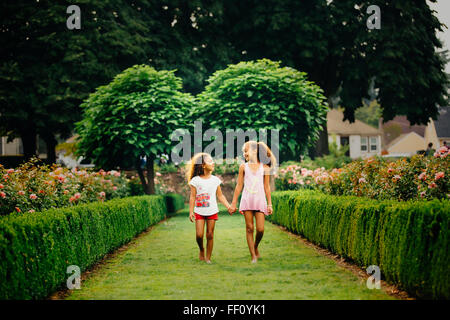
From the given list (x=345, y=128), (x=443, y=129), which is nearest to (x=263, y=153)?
(x=345, y=128)

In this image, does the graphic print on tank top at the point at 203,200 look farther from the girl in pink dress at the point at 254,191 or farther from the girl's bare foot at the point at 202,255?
the girl's bare foot at the point at 202,255

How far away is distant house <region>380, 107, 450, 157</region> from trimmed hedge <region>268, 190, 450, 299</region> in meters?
47.2

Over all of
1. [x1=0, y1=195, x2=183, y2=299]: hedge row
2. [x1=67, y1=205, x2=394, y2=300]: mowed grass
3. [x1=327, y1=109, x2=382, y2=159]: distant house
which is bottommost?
[x1=67, y1=205, x2=394, y2=300]: mowed grass

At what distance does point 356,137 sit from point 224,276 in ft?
197

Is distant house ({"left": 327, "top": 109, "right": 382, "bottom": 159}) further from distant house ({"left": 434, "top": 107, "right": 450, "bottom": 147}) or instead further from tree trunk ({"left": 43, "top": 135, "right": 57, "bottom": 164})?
tree trunk ({"left": 43, "top": 135, "right": 57, "bottom": 164})

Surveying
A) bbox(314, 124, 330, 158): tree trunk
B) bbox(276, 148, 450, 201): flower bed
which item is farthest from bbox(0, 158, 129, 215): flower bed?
bbox(314, 124, 330, 158): tree trunk

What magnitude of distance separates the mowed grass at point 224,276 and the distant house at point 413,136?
4667 centimetres

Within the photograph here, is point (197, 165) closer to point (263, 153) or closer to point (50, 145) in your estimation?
point (263, 153)

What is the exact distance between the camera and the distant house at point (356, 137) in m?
63.8

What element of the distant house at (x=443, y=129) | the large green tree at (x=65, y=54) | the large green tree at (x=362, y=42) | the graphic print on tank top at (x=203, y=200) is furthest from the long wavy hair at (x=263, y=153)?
the distant house at (x=443, y=129)

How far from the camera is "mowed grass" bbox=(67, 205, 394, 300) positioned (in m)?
6.32

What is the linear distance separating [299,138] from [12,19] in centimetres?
1555

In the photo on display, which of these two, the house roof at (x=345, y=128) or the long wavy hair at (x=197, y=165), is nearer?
the long wavy hair at (x=197, y=165)
